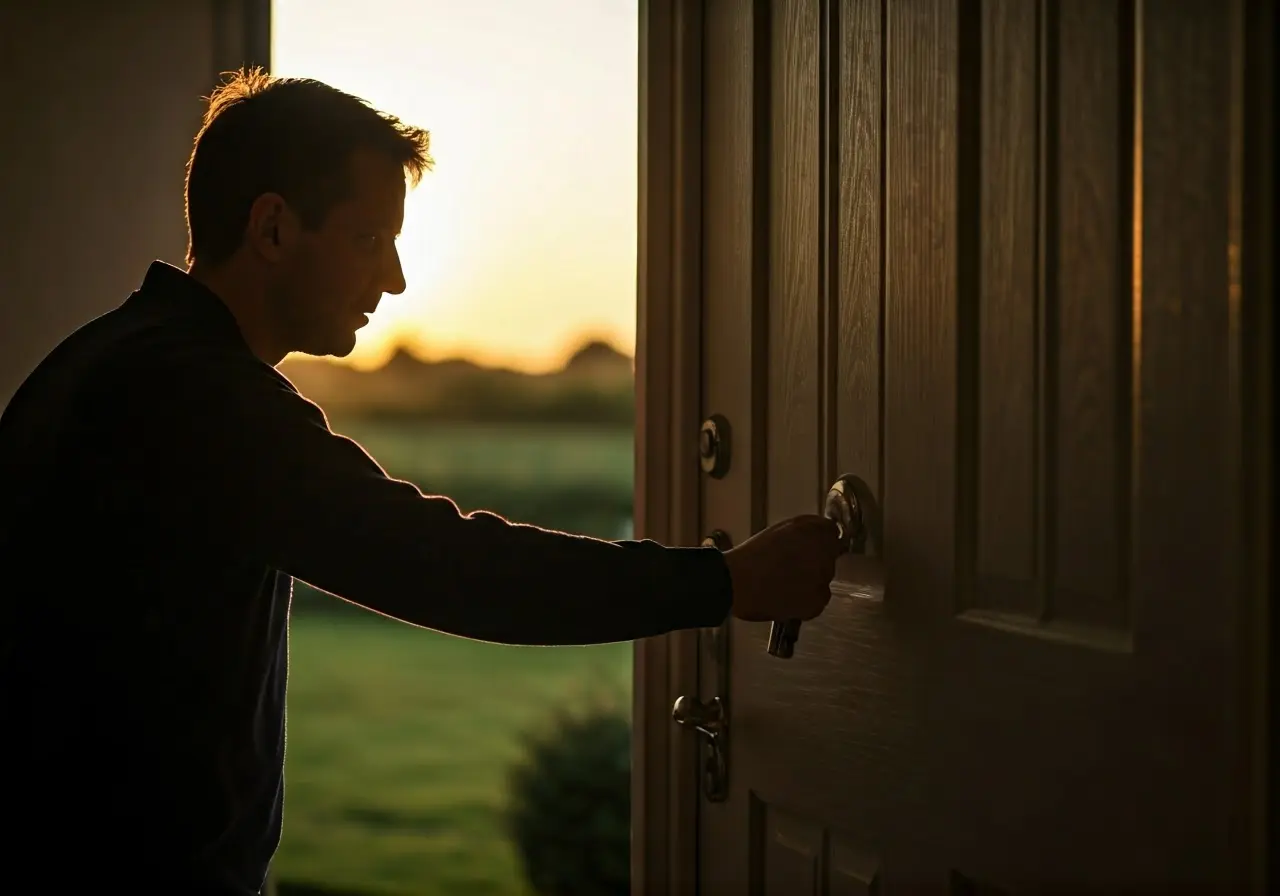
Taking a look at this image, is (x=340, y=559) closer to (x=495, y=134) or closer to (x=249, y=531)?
(x=249, y=531)

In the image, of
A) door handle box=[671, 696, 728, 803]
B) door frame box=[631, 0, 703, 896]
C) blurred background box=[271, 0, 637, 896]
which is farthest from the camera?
blurred background box=[271, 0, 637, 896]

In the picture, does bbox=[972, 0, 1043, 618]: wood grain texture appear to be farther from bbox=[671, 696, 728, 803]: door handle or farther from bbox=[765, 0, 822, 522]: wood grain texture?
bbox=[671, 696, 728, 803]: door handle

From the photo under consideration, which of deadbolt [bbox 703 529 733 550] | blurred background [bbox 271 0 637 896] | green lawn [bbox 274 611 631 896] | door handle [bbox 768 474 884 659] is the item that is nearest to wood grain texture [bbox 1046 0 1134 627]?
door handle [bbox 768 474 884 659]

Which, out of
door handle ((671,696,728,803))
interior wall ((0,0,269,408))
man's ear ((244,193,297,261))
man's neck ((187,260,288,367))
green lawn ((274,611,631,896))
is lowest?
green lawn ((274,611,631,896))

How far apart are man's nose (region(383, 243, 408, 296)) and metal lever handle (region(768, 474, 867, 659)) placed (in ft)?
1.46

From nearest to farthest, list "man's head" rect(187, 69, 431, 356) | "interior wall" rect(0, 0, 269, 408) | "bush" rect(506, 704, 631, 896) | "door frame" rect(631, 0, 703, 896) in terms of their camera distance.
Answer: "man's head" rect(187, 69, 431, 356) → "door frame" rect(631, 0, 703, 896) → "interior wall" rect(0, 0, 269, 408) → "bush" rect(506, 704, 631, 896)

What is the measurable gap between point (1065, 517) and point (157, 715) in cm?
67

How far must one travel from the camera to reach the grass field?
3.30m

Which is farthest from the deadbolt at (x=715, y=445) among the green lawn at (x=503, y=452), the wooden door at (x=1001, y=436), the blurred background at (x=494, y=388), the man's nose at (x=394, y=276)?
the green lawn at (x=503, y=452)

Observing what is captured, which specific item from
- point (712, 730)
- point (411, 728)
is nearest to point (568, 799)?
point (411, 728)

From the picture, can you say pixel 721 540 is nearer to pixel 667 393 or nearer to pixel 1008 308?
pixel 667 393

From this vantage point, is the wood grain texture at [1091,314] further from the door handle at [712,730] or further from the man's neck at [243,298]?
the man's neck at [243,298]

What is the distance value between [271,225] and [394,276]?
121 mm

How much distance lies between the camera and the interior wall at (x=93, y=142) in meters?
1.70
